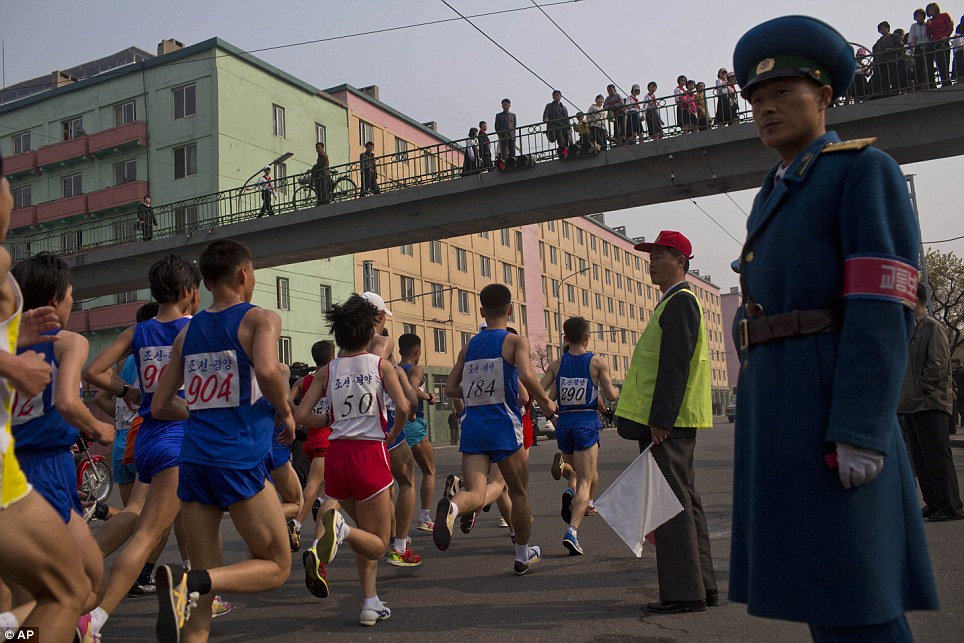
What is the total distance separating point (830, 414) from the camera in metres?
→ 2.45

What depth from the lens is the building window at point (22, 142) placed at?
5081cm

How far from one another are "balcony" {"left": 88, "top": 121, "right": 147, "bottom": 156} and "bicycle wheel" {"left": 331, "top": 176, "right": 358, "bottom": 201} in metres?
23.4

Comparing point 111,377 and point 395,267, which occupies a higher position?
point 395,267

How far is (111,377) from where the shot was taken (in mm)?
6109

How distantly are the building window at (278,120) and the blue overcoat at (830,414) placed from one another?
4668cm

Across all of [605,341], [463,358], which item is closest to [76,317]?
[463,358]

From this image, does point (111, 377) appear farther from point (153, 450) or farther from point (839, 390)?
point (839, 390)

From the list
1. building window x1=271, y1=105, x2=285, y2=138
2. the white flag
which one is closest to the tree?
building window x1=271, y1=105, x2=285, y2=138

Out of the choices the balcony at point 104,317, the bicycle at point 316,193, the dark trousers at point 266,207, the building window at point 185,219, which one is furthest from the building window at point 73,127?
the bicycle at point 316,193

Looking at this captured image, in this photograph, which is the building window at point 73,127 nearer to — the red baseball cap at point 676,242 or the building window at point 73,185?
the building window at point 73,185

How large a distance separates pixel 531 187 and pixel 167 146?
28126 mm

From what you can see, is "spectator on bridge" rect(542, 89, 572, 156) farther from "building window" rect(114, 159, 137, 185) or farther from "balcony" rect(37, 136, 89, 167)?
"balcony" rect(37, 136, 89, 167)

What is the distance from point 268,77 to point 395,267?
41.2 ft

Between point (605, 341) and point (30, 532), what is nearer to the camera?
point (30, 532)
